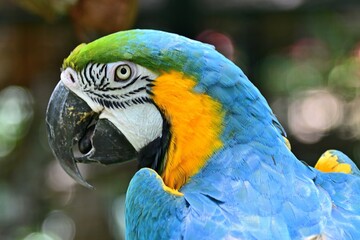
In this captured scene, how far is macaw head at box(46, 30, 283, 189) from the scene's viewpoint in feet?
4.97

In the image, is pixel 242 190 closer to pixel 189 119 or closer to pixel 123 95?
pixel 189 119

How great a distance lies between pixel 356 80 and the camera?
127 inches

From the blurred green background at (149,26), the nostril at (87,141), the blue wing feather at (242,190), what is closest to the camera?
the blue wing feather at (242,190)

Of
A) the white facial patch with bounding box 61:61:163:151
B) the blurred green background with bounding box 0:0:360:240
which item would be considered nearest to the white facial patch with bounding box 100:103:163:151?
the white facial patch with bounding box 61:61:163:151

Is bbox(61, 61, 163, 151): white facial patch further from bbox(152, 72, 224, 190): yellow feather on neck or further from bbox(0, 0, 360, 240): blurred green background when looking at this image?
bbox(0, 0, 360, 240): blurred green background

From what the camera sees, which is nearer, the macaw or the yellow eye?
the macaw

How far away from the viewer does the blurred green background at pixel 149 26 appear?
10.4 feet

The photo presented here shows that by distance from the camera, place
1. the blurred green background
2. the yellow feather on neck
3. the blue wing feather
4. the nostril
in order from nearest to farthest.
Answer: the blue wing feather → the yellow feather on neck → the nostril → the blurred green background

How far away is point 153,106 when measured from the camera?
Result: 156cm

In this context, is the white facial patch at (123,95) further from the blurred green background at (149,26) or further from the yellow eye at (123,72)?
the blurred green background at (149,26)

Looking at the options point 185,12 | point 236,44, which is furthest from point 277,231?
point 236,44

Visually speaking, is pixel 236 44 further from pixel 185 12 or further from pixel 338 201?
pixel 338 201

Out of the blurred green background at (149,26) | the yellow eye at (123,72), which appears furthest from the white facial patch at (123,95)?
the blurred green background at (149,26)

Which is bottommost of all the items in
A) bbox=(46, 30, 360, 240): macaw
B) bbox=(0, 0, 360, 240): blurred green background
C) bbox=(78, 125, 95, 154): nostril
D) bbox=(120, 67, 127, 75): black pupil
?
bbox=(0, 0, 360, 240): blurred green background
